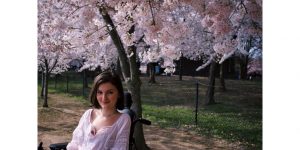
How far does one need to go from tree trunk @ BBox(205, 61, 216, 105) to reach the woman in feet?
2.11

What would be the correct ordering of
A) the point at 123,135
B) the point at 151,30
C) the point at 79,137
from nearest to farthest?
the point at 123,135
the point at 79,137
the point at 151,30

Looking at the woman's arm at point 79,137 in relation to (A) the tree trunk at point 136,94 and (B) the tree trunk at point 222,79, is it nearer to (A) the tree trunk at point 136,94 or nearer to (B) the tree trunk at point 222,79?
(A) the tree trunk at point 136,94

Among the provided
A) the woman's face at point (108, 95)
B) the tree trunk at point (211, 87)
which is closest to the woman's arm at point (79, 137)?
the woman's face at point (108, 95)

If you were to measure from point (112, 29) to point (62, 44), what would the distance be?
1.15 feet

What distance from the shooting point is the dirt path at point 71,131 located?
86.0 inches

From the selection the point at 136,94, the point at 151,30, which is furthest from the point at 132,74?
the point at 151,30

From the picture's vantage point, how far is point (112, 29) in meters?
2.29

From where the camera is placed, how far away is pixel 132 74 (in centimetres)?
231

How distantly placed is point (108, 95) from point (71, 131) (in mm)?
961

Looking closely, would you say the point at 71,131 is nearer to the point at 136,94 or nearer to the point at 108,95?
the point at 136,94

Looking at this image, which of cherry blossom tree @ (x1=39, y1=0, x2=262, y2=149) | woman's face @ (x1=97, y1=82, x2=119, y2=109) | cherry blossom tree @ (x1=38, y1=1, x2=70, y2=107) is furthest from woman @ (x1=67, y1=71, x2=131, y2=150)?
cherry blossom tree @ (x1=38, y1=1, x2=70, y2=107)

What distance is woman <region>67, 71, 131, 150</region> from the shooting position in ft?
5.17
